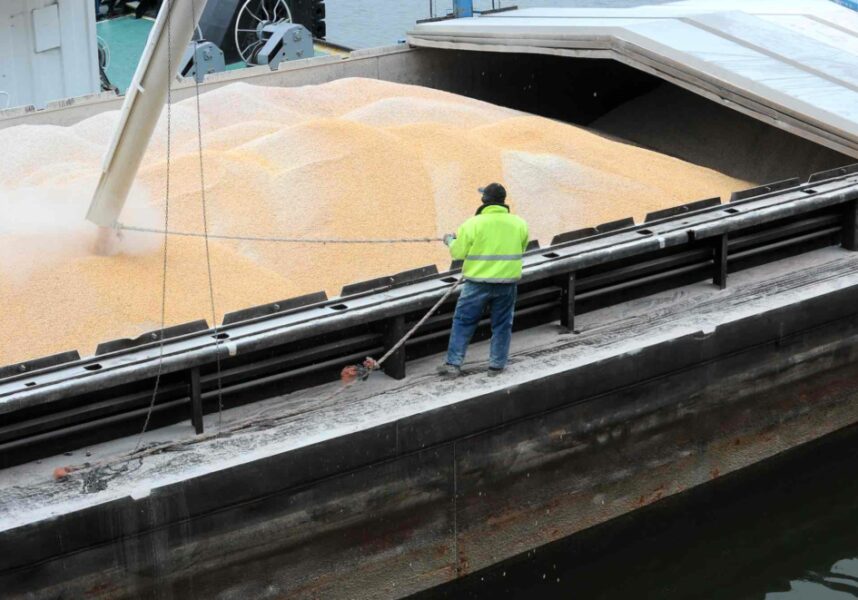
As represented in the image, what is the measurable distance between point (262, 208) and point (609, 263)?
2053 mm

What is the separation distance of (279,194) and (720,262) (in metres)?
Result: 2.62

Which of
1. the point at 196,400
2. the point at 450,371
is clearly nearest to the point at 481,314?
the point at 450,371

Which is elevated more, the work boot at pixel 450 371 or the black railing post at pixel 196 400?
the black railing post at pixel 196 400

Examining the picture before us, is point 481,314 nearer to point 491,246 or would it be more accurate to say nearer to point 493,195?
point 491,246

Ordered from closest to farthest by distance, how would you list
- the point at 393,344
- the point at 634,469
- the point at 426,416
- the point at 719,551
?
the point at 426,416 → the point at 393,344 → the point at 634,469 → the point at 719,551

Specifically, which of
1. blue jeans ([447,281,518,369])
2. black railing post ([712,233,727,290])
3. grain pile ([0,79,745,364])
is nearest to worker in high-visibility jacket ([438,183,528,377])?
blue jeans ([447,281,518,369])

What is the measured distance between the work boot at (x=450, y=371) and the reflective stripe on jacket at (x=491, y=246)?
47cm

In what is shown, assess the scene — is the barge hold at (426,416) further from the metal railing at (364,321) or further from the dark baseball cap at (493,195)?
the dark baseball cap at (493,195)

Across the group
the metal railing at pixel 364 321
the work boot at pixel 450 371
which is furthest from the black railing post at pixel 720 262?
the work boot at pixel 450 371

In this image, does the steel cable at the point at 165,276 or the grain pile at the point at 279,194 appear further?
the grain pile at the point at 279,194

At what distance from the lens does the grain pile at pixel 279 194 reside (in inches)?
244

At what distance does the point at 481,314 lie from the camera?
235 inches

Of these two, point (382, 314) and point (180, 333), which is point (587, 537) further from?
point (180, 333)

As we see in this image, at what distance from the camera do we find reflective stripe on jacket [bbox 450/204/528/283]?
5.70m
